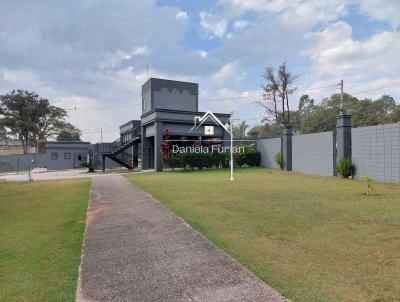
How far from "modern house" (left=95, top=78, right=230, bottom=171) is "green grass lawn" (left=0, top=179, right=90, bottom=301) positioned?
16.9 meters

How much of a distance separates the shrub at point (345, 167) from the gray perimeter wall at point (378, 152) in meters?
0.22

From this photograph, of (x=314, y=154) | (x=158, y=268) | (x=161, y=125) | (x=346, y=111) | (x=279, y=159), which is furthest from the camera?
(x=346, y=111)

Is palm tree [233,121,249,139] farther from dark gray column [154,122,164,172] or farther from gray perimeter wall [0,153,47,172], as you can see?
gray perimeter wall [0,153,47,172]

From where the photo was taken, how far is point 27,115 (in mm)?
46469

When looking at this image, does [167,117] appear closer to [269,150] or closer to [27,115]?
[269,150]

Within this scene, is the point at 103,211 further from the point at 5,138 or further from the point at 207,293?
the point at 5,138

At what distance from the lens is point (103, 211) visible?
8.41 m

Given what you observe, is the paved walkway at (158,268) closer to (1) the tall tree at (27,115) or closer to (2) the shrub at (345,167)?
(2) the shrub at (345,167)

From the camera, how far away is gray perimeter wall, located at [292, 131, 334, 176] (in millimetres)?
17198

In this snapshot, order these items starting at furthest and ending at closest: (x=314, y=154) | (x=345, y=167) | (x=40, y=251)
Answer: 1. (x=314, y=154)
2. (x=345, y=167)
3. (x=40, y=251)

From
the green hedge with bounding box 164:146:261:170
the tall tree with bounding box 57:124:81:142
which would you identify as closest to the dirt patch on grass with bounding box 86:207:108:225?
the green hedge with bounding box 164:146:261:170

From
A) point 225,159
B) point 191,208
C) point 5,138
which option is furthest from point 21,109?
point 191,208

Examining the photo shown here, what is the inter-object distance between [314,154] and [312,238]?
1392 centimetres

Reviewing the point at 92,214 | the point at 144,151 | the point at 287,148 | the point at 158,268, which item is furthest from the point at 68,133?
the point at 158,268
